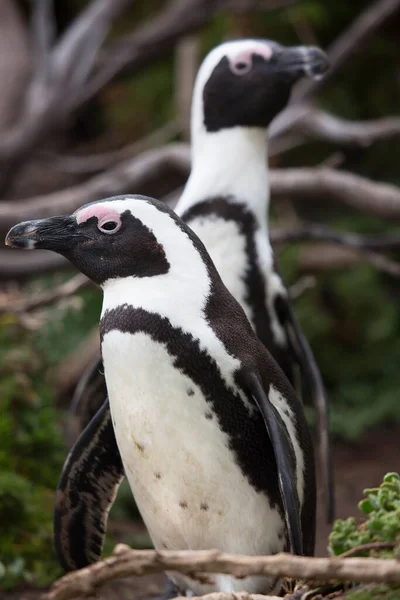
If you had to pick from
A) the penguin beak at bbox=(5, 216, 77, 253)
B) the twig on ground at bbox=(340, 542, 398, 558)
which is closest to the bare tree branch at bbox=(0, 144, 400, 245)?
the penguin beak at bbox=(5, 216, 77, 253)

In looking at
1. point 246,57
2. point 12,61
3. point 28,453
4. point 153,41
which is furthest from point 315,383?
point 12,61

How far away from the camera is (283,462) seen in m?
1.92

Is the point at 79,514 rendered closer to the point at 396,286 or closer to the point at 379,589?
the point at 379,589

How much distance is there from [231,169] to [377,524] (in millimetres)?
1376

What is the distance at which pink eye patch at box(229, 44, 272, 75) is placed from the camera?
9.66 ft

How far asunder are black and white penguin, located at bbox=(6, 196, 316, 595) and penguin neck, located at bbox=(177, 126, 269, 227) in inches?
29.8

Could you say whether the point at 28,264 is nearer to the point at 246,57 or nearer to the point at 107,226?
the point at 246,57

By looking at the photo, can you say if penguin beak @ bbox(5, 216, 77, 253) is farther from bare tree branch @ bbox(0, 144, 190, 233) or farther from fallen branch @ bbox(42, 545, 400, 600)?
bare tree branch @ bbox(0, 144, 190, 233)

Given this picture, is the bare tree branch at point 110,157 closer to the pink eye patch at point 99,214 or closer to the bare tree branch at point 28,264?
the bare tree branch at point 28,264

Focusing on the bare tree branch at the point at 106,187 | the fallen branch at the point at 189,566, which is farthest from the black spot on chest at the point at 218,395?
the bare tree branch at the point at 106,187

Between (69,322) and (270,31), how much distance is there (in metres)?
2.49

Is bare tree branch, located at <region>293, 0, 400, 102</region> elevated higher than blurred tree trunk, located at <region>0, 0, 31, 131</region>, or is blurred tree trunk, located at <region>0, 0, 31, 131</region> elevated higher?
blurred tree trunk, located at <region>0, 0, 31, 131</region>

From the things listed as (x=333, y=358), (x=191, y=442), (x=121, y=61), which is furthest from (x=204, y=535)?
(x=121, y=61)

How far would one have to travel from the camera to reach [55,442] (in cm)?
345
